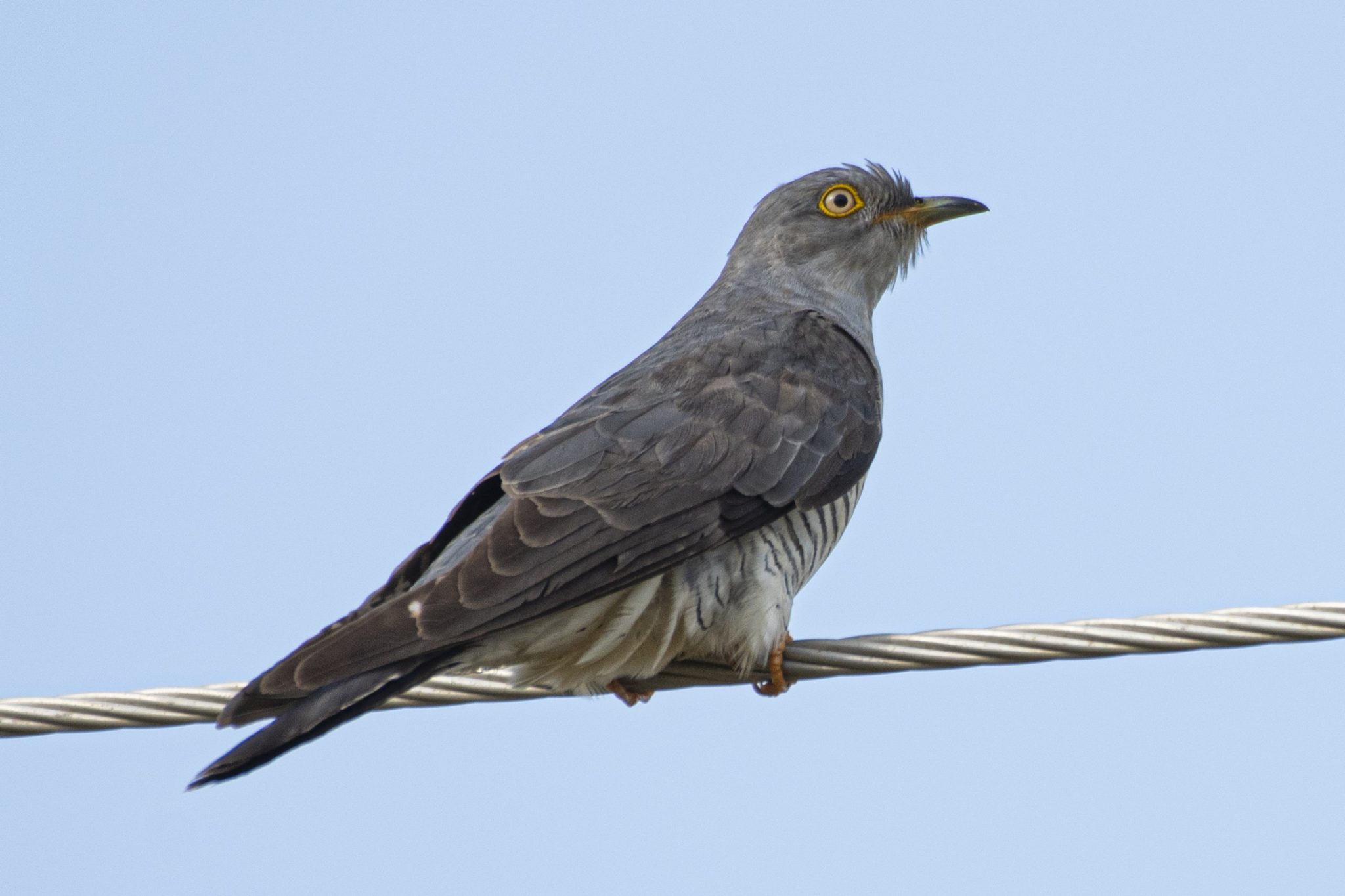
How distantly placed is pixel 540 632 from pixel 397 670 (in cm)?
64

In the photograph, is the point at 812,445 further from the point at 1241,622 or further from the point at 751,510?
the point at 1241,622

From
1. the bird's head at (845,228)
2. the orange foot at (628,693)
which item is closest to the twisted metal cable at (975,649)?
the orange foot at (628,693)

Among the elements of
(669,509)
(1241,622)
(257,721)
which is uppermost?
(669,509)

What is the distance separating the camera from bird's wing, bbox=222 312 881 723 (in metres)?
3.92

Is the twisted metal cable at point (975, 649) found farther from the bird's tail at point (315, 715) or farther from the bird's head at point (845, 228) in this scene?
the bird's head at point (845, 228)

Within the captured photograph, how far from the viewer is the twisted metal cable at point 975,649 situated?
11.5 feet

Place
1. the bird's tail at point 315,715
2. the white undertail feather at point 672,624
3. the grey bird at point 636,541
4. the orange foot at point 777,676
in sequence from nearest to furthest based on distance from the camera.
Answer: the bird's tail at point 315,715 → the grey bird at point 636,541 → the white undertail feather at point 672,624 → the orange foot at point 777,676

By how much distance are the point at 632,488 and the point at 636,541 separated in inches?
10.0

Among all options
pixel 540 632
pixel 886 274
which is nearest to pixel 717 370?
pixel 540 632

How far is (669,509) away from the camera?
4535 mm

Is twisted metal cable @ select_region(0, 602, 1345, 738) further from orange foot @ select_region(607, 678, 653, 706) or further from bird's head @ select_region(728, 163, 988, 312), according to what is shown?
bird's head @ select_region(728, 163, 988, 312)

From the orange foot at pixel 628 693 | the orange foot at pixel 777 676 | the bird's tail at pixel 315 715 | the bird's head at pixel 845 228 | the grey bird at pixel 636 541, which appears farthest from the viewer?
the bird's head at pixel 845 228

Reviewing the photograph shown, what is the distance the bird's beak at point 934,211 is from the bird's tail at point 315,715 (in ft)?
12.4

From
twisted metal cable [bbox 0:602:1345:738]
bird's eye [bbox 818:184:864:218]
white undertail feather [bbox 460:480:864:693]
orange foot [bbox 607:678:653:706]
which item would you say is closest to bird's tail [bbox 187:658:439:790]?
twisted metal cable [bbox 0:602:1345:738]
